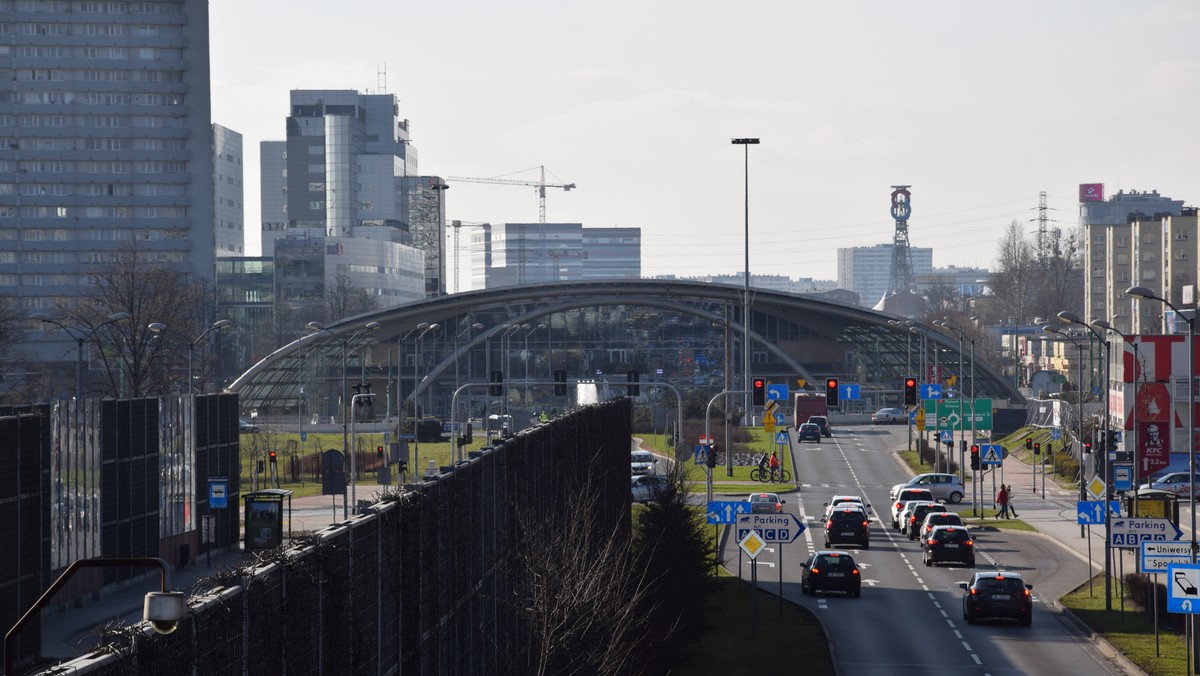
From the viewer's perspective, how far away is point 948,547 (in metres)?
48.0

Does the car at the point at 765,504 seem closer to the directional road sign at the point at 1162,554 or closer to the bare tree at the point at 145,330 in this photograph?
the directional road sign at the point at 1162,554

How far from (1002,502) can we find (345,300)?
115 m

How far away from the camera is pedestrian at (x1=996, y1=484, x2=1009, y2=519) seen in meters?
61.1

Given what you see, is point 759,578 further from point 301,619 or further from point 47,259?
point 47,259

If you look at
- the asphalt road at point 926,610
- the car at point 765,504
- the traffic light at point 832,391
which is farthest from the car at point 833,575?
the traffic light at point 832,391

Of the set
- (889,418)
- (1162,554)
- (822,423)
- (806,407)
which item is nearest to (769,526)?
(1162,554)

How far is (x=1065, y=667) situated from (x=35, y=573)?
20620 mm

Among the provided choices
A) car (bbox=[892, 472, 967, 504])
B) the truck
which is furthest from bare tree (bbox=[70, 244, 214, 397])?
the truck

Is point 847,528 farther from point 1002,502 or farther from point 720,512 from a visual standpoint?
point 720,512

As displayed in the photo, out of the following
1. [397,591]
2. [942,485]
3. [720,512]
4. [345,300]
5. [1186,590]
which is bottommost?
[942,485]

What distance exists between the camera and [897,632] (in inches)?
1389

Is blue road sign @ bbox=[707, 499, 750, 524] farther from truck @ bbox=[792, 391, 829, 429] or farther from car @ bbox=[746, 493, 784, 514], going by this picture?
truck @ bbox=[792, 391, 829, 429]

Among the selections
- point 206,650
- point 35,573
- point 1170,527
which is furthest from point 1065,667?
point 206,650

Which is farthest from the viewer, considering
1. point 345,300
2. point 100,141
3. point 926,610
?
point 345,300
